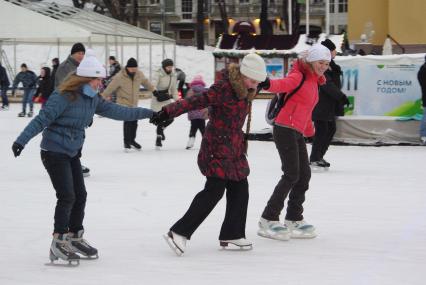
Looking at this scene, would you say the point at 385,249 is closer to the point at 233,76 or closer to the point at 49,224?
the point at 233,76

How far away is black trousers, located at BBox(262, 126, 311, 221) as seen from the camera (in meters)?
7.59

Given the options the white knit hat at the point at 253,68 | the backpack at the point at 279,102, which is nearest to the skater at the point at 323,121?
the backpack at the point at 279,102

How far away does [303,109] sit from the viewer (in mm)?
7781

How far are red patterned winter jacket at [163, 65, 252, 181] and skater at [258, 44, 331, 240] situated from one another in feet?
1.91

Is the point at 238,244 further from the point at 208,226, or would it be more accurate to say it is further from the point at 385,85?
the point at 385,85

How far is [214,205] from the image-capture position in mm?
7078

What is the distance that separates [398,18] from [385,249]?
30931 mm

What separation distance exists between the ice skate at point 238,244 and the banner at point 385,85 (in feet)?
33.6

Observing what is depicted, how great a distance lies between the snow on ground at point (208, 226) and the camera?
640 cm

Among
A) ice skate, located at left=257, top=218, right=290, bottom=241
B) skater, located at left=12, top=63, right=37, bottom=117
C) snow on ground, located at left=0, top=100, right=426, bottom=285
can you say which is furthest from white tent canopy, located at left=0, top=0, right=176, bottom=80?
ice skate, located at left=257, top=218, right=290, bottom=241

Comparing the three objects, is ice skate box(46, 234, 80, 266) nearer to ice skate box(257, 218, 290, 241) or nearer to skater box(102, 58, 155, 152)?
ice skate box(257, 218, 290, 241)

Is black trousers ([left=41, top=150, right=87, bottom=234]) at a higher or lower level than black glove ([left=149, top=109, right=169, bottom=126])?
lower

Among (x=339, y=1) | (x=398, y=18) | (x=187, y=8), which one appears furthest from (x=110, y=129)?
(x=187, y=8)

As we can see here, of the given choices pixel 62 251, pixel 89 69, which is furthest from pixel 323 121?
pixel 62 251
